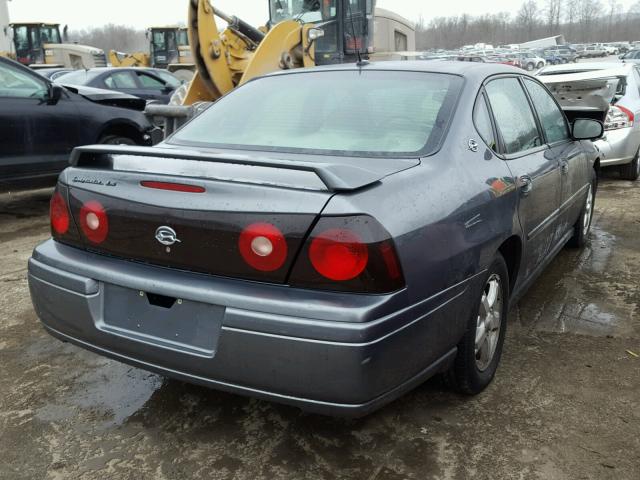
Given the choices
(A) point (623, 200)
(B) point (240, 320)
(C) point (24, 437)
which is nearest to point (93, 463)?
(C) point (24, 437)

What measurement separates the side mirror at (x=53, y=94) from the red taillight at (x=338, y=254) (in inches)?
218

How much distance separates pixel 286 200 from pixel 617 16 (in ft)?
433

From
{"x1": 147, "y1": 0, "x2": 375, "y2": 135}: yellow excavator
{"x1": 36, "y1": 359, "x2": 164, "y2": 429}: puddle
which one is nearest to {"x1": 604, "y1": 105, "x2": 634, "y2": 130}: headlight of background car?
{"x1": 147, "y1": 0, "x2": 375, "y2": 135}: yellow excavator

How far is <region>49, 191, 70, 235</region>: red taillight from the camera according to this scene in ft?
8.74

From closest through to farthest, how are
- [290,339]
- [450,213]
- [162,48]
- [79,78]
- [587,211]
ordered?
[290,339] → [450,213] → [587,211] → [79,78] → [162,48]

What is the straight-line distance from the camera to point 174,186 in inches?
91.3

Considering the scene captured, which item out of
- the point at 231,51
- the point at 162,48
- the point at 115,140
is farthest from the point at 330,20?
the point at 162,48

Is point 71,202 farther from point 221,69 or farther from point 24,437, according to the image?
point 221,69

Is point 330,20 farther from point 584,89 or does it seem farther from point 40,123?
point 40,123

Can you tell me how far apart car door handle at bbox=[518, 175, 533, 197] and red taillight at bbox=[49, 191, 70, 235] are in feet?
6.64

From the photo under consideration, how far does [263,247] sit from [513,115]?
6.16 ft

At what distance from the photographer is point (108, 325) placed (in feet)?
8.05

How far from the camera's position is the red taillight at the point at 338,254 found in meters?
2.08

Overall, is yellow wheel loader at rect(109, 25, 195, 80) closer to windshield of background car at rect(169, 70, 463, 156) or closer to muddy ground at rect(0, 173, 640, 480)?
windshield of background car at rect(169, 70, 463, 156)
